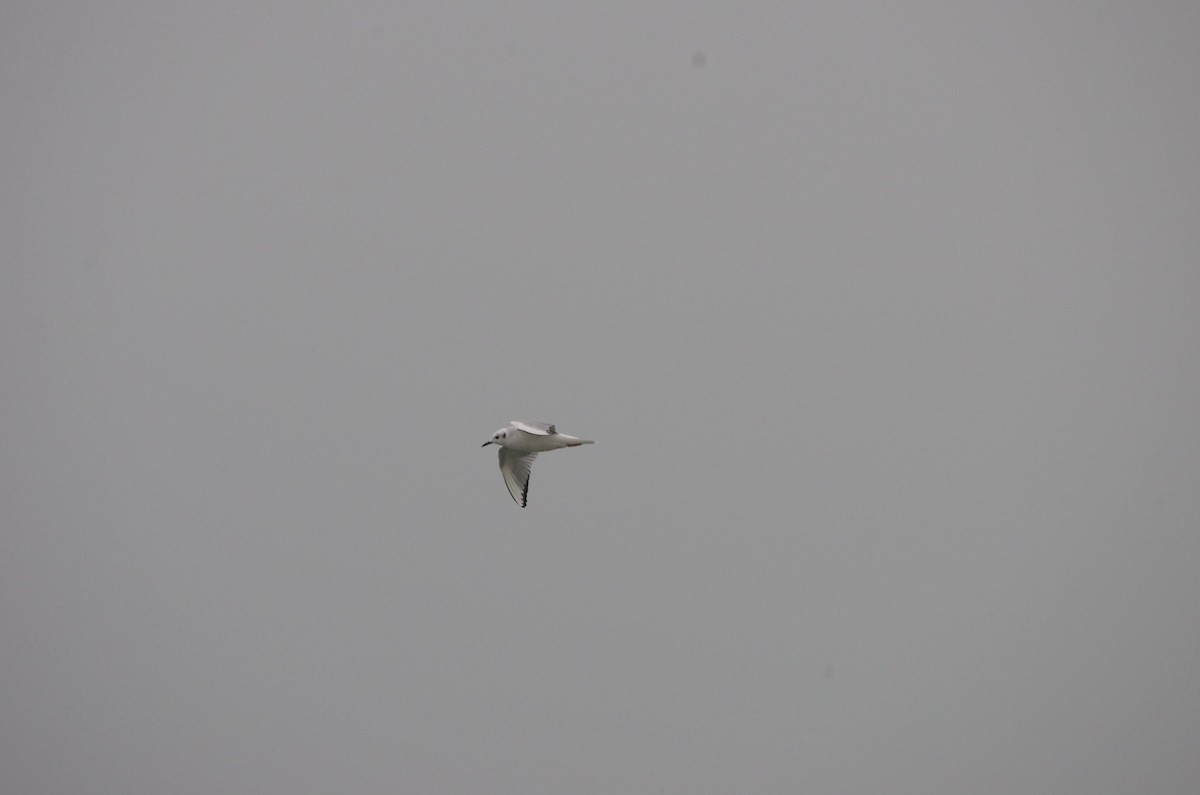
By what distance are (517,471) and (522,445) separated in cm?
87

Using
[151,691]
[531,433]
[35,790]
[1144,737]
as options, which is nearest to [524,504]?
[531,433]

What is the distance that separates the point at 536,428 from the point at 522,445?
0.40 metres

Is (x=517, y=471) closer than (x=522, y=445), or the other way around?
(x=522, y=445)

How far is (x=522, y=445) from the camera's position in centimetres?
1866

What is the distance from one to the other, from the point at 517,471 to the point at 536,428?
48.7 inches

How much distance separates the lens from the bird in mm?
18016

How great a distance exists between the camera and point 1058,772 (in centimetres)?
6638

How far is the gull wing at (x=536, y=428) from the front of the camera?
17.9 m

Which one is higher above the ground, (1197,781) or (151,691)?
(151,691)

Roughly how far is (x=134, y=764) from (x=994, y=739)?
50.2 metres

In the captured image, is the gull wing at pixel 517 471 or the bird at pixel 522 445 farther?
the gull wing at pixel 517 471

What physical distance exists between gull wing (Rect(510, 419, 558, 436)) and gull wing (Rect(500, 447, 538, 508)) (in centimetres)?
92

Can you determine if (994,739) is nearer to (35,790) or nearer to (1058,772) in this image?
(1058,772)

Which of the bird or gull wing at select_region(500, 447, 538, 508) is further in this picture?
gull wing at select_region(500, 447, 538, 508)
